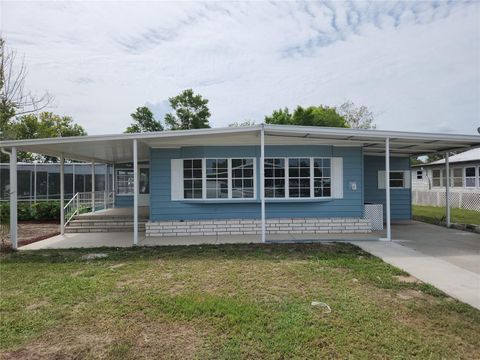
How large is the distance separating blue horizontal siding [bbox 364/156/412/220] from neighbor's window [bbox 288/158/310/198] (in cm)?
407

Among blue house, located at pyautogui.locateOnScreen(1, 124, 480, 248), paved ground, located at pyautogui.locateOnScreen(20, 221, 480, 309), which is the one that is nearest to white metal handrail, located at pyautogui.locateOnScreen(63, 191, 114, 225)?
paved ground, located at pyautogui.locateOnScreen(20, 221, 480, 309)

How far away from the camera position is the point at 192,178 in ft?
31.0

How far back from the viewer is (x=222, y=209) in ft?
31.0

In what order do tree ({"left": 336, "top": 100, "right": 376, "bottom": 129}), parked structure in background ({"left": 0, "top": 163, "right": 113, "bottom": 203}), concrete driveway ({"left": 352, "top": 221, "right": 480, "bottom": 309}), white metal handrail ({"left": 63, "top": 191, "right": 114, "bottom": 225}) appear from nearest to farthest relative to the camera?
concrete driveway ({"left": 352, "top": 221, "right": 480, "bottom": 309}), white metal handrail ({"left": 63, "top": 191, "right": 114, "bottom": 225}), parked structure in background ({"left": 0, "top": 163, "right": 113, "bottom": 203}), tree ({"left": 336, "top": 100, "right": 376, "bottom": 129})

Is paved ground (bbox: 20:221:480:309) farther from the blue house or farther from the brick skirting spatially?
the blue house

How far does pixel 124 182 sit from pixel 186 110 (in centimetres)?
1523

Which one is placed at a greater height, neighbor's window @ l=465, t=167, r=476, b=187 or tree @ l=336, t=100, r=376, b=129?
tree @ l=336, t=100, r=376, b=129

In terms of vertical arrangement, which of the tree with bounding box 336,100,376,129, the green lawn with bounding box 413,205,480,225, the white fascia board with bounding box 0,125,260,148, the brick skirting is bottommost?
the green lawn with bounding box 413,205,480,225

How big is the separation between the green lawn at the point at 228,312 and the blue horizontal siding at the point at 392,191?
6860 millimetres

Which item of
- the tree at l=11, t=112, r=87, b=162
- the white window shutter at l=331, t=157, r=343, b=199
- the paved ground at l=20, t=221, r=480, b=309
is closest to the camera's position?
the paved ground at l=20, t=221, r=480, b=309

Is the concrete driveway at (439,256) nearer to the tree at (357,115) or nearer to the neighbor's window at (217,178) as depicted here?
the neighbor's window at (217,178)

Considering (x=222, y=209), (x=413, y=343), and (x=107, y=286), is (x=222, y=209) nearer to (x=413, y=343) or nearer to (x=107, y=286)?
(x=107, y=286)

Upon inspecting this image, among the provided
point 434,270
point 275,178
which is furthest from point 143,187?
point 434,270

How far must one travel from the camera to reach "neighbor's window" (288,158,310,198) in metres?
9.55
